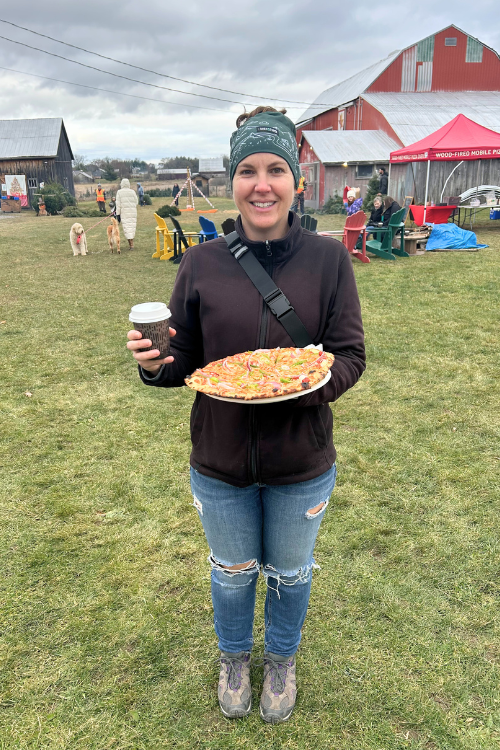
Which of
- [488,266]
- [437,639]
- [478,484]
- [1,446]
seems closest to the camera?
[437,639]

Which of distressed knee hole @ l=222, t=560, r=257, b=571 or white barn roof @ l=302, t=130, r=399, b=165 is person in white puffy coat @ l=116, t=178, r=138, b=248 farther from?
white barn roof @ l=302, t=130, r=399, b=165

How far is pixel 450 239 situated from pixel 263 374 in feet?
47.1

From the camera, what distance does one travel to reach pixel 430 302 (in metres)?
8.71

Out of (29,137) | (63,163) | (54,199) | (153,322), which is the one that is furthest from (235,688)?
(29,137)

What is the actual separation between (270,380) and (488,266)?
11.4 metres

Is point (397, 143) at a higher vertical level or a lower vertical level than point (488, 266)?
higher

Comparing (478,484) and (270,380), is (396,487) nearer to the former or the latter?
(478,484)

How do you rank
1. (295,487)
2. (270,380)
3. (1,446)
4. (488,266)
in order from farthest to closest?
(488,266) → (1,446) → (295,487) → (270,380)

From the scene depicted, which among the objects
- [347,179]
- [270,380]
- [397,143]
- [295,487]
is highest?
[397,143]

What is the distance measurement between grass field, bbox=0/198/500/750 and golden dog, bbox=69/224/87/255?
9.87 meters

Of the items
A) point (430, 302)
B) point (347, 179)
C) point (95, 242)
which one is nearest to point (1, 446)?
point (430, 302)

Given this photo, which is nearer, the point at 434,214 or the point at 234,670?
the point at 234,670

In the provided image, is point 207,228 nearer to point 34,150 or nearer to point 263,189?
point 263,189

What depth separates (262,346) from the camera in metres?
1.85
